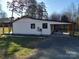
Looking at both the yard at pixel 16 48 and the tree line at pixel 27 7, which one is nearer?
the yard at pixel 16 48

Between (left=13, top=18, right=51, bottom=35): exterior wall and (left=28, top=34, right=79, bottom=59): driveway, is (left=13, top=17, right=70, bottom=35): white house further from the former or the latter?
(left=28, top=34, right=79, bottom=59): driveway

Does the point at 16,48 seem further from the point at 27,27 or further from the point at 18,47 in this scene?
the point at 27,27

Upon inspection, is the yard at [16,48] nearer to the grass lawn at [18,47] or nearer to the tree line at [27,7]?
the grass lawn at [18,47]

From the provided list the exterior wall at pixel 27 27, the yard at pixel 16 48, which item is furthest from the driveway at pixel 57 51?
the exterior wall at pixel 27 27

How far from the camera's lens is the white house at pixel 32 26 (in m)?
40.1

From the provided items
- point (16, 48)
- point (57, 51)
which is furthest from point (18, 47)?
point (57, 51)

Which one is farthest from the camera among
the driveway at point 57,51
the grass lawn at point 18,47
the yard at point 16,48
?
the grass lawn at point 18,47

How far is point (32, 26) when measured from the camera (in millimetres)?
41031

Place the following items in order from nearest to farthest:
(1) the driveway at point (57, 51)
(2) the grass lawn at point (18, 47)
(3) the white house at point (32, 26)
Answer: (1) the driveway at point (57, 51)
(2) the grass lawn at point (18, 47)
(3) the white house at point (32, 26)

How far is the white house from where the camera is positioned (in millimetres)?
40094

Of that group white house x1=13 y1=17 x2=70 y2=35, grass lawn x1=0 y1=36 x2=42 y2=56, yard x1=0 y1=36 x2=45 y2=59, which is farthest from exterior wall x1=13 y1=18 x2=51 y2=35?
yard x1=0 y1=36 x2=45 y2=59

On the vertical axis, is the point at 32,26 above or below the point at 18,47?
above

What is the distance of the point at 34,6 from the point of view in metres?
57.0

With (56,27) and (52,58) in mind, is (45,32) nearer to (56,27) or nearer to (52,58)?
(56,27)
